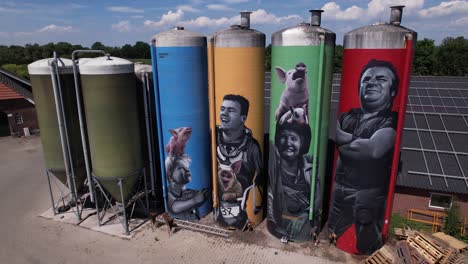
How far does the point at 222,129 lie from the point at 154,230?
7.31 m

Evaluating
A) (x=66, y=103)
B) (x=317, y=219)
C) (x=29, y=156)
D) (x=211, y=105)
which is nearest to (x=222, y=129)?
(x=211, y=105)

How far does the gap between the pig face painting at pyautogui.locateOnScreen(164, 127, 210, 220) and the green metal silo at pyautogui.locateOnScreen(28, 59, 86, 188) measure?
17.9 feet

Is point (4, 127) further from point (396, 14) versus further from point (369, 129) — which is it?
point (396, 14)

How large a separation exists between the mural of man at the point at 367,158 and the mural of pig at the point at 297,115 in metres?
1.62

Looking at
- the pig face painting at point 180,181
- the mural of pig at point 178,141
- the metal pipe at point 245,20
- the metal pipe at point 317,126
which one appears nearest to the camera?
the metal pipe at point 317,126

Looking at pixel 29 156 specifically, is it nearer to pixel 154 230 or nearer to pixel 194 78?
pixel 154 230

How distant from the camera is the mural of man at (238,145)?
613 inches

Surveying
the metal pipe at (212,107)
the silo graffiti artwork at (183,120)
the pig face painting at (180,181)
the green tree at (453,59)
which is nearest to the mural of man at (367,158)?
the metal pipe at (212,107)

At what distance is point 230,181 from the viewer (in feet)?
54.5

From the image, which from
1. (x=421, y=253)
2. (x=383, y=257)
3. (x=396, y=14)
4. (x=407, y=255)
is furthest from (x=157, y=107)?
(x=421, y=253)

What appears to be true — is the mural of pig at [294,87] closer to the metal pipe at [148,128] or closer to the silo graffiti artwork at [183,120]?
the silo graffiti artwork at [183,120]

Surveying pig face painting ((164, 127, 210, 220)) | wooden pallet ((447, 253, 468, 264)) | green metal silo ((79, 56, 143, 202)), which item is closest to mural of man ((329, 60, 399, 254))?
wooden pallet ((447, 253, 468, 264))

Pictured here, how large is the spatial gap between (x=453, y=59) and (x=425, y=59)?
594 centimetres

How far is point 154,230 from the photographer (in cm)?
1762
